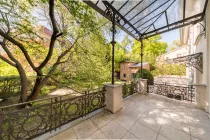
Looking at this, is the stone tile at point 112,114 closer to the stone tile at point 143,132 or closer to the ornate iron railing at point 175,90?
the stone tile at point 143,132

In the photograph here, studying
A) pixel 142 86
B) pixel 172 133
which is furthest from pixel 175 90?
pixel 172 133

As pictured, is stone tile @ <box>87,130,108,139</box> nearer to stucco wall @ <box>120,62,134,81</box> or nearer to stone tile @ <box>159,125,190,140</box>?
stone tile @ <box>159,125,190,140</box>

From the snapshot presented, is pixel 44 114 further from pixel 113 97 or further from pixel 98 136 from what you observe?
pixel 113 97

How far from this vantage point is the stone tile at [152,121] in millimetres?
2670

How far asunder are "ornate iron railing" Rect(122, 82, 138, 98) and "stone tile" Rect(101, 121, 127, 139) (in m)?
2.48

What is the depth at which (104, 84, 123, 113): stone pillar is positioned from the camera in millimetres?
3459

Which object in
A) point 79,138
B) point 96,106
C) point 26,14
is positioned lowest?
point 79,138

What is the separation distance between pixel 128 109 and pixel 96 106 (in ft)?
3.79

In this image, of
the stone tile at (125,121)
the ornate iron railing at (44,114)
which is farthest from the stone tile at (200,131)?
the ornate iron railing at (44,114)

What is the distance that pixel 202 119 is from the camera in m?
3.05

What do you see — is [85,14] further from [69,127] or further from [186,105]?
[186,105]

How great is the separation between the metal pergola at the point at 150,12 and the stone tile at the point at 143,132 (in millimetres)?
2607

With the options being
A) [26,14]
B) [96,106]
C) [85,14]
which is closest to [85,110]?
[96,106]

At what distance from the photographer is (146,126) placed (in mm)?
2676
